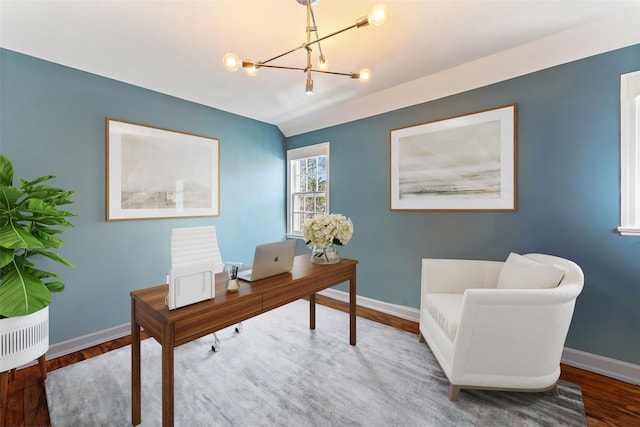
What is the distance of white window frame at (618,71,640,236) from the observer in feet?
6.13

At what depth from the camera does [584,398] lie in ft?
5.68

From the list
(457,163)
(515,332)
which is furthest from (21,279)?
(457,163)

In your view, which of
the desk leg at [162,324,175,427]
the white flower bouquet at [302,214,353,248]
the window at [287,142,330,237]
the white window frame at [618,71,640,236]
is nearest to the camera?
the desk leg at [162,324,175,427]

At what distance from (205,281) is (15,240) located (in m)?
1.18

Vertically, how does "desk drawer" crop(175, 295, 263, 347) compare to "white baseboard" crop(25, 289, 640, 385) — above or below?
above

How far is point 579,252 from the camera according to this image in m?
2.07

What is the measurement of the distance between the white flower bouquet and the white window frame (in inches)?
76.0

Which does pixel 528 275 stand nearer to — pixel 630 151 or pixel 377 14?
pixel 630 151

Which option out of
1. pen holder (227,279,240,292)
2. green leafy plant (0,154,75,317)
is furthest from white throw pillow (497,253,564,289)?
green leafy plant (0,154,75,317)

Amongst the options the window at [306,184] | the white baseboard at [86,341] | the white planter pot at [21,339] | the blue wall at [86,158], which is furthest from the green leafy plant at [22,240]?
the window at [306,184]

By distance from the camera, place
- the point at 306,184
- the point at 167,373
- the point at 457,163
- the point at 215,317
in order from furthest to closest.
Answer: the point at 306,184 → the point at 457,163 → the point at 215,317 → the point at 167,373

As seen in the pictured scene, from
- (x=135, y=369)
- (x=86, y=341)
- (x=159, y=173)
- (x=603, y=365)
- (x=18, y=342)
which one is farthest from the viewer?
(x=159, y=173)

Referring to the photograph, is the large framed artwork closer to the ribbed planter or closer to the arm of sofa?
the arm of sofa

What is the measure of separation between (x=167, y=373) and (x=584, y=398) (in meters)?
2.50
